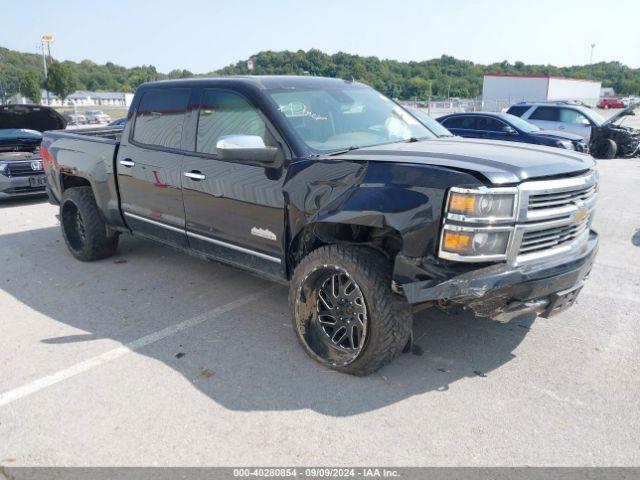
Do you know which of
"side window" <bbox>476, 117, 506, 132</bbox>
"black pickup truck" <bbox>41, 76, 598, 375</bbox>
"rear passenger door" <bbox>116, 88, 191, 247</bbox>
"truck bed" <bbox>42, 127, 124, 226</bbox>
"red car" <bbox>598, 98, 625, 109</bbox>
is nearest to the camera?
"black pickup truck" <bbox>41, 76, 598, 375</bbox>

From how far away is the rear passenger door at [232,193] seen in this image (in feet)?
13.1

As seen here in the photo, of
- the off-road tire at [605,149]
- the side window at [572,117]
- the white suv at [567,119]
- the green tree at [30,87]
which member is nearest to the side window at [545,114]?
the white suv at [567,119]

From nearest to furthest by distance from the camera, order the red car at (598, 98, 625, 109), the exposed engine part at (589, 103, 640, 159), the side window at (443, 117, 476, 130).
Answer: the side window at (443, 117, 476, 130), the exposed engine part at (589, 103, 640, 159), the red car at (598, 98, 625, 109)

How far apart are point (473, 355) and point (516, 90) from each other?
5051cm

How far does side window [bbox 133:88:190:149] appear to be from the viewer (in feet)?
15.9

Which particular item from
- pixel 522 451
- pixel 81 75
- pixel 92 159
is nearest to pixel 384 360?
pixel 522 451

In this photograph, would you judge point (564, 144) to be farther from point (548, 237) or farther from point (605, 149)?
point (548, 237)

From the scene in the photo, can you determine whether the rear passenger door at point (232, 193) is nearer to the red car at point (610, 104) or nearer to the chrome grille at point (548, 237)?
the chrome grille at point (548, 237)

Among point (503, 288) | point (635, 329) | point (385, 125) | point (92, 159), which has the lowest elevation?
point (635, 329)

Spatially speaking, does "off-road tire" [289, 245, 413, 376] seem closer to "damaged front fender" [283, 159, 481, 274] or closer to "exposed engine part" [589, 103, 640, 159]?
"damaged front fender" [283, 159, 481, 274]

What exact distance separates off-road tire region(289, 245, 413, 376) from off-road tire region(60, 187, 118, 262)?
3.41 metres

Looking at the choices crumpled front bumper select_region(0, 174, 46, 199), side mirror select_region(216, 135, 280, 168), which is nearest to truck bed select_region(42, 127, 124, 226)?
side mirror select_region(216, 135, 280, 168)

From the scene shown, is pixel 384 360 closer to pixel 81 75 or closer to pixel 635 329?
pixel 635 329

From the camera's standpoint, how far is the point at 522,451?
2830 millimetres
